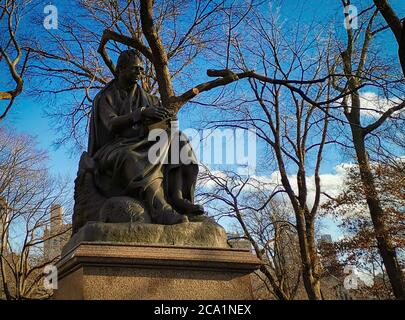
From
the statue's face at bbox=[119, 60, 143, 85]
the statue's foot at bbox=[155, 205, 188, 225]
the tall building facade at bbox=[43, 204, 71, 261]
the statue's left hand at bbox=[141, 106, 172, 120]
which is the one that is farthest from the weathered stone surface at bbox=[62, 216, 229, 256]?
the tall building facade at bbox=[43, 204, 71, 261]

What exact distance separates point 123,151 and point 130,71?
46.4 inches

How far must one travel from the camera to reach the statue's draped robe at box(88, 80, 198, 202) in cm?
468

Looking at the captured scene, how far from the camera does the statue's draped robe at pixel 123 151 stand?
4.68 meters

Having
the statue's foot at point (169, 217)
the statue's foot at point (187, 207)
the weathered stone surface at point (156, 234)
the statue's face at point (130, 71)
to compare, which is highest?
the statue's face at point (130, 71)

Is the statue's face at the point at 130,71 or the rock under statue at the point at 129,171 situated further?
the statue's face at the point at 130,71

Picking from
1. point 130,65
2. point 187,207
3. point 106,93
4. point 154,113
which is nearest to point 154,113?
point 154,113

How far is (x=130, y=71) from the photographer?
17.7ft

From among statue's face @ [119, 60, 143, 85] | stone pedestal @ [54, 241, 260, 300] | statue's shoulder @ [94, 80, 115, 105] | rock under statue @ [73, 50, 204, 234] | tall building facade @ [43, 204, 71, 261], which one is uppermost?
tall building facade @ [43, 204, 71, 261]

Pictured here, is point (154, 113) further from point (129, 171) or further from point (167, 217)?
point (167, 217)

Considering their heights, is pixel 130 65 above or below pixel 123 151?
above

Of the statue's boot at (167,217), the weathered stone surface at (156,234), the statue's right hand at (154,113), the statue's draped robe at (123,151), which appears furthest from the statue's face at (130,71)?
the weathered stone surface at (156,234)

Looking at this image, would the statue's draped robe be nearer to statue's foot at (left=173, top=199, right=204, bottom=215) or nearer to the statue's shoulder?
the statue's shoulder

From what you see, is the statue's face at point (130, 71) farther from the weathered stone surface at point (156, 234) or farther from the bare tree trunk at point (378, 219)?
the bare tree trunk at point (378, 219)
